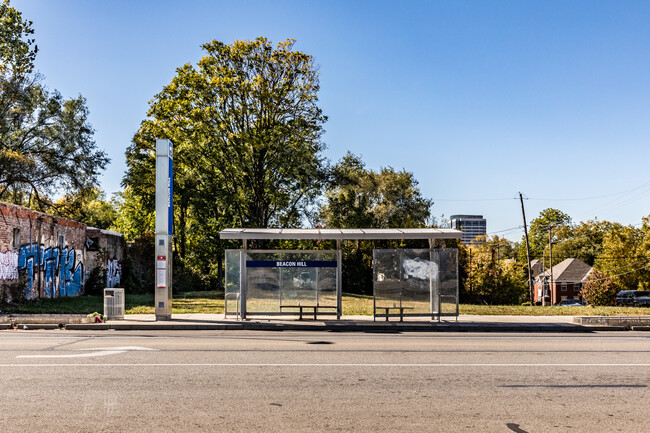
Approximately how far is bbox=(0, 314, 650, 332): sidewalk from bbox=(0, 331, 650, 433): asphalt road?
3.77 meters

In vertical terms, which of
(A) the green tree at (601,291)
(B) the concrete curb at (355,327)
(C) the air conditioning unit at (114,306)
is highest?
(C) the air conditioning unit at (114,306)

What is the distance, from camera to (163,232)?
64.0ft

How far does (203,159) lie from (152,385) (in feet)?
102

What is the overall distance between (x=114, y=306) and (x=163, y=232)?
283 cm

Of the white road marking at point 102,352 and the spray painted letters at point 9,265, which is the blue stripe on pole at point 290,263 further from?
the spray painted letters at point 9,265

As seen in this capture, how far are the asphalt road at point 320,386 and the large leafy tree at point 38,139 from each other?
102 ft

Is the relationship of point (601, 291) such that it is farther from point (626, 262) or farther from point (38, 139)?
point (38, 139)

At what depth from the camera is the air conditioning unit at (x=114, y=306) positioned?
1919 cm

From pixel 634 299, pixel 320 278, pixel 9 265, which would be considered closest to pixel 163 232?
pixel 320 278

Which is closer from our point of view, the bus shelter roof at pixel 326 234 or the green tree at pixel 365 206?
the bus shelter roof at pixel 326 234

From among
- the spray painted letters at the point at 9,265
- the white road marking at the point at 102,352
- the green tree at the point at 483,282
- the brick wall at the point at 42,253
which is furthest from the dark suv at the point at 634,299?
the white road marking at the point at 102,352

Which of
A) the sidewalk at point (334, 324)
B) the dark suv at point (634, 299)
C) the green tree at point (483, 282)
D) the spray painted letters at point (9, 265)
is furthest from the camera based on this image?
the green tree at point (483, 282)

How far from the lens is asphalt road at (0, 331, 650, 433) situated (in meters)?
6.69

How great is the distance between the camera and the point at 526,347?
13508 millimetres
